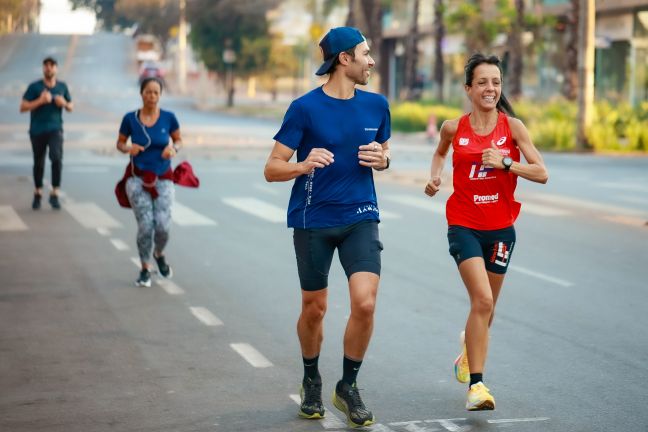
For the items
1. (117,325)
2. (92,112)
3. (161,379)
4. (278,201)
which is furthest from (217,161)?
(92,112)

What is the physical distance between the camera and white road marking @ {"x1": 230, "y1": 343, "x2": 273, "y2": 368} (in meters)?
8.30

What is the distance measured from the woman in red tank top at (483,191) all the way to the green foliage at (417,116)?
36850 mm

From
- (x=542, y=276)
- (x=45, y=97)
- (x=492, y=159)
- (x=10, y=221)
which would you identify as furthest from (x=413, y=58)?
(x=492, y=159)

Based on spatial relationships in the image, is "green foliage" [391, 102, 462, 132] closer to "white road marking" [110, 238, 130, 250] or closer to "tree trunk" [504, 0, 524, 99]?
"tree trunk" [504, 0, 524, 99]

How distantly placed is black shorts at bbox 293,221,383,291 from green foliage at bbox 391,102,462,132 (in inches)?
1472

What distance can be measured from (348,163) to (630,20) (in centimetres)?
4119

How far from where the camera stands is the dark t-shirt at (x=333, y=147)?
258 inches

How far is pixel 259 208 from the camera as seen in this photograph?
1858 centimetres

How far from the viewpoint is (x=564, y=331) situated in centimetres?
949

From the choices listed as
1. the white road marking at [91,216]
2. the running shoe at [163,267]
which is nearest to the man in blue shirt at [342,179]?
the running shoe at [163,267]

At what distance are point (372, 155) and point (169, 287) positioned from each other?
17.7ft

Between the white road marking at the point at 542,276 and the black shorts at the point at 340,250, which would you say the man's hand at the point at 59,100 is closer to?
the white road marking at the point at 542,276

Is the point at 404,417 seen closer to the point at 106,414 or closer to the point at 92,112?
the point at 106,414

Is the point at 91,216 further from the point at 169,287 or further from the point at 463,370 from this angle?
the point at 463,370
